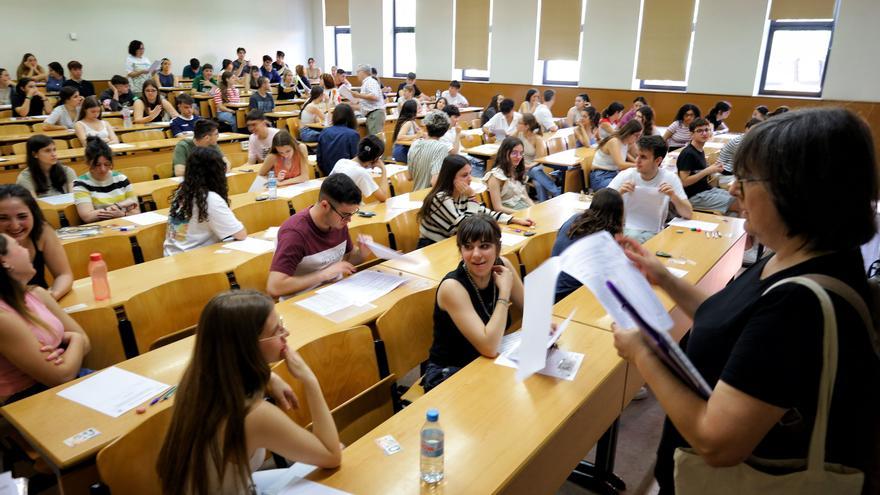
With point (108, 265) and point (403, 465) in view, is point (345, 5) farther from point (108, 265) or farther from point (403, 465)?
point (403, 465)

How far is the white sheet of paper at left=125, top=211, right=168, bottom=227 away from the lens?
4.28m

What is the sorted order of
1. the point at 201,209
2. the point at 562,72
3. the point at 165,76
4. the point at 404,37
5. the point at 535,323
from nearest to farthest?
the point at 535,323 < the point at 201,209 < the point at 165,76 < the point at 562,72 < the point at 404,37

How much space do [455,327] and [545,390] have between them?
23.4 inches

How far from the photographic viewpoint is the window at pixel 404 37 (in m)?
15.9

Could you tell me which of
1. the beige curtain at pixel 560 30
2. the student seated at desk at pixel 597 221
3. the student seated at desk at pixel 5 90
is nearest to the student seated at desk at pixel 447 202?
the student seated at desk at pixel 597 221

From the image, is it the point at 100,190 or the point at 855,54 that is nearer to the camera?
the point at 100,190

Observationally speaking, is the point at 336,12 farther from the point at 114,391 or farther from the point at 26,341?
the point at 114,391

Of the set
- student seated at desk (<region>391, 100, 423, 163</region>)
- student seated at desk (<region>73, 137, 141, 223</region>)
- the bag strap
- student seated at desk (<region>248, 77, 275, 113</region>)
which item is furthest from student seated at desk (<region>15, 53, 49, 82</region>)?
the bag strap

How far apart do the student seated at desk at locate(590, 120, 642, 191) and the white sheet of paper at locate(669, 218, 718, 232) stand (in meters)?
1.78

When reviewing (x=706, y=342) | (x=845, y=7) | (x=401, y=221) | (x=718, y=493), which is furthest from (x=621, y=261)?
(x=845, y=7)

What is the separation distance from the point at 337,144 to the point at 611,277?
5.33 metres

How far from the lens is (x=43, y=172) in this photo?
15.8ft

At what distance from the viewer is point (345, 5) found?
1728cm

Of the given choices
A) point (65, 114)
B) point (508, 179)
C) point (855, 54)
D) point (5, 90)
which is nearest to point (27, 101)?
point (5, 90)
